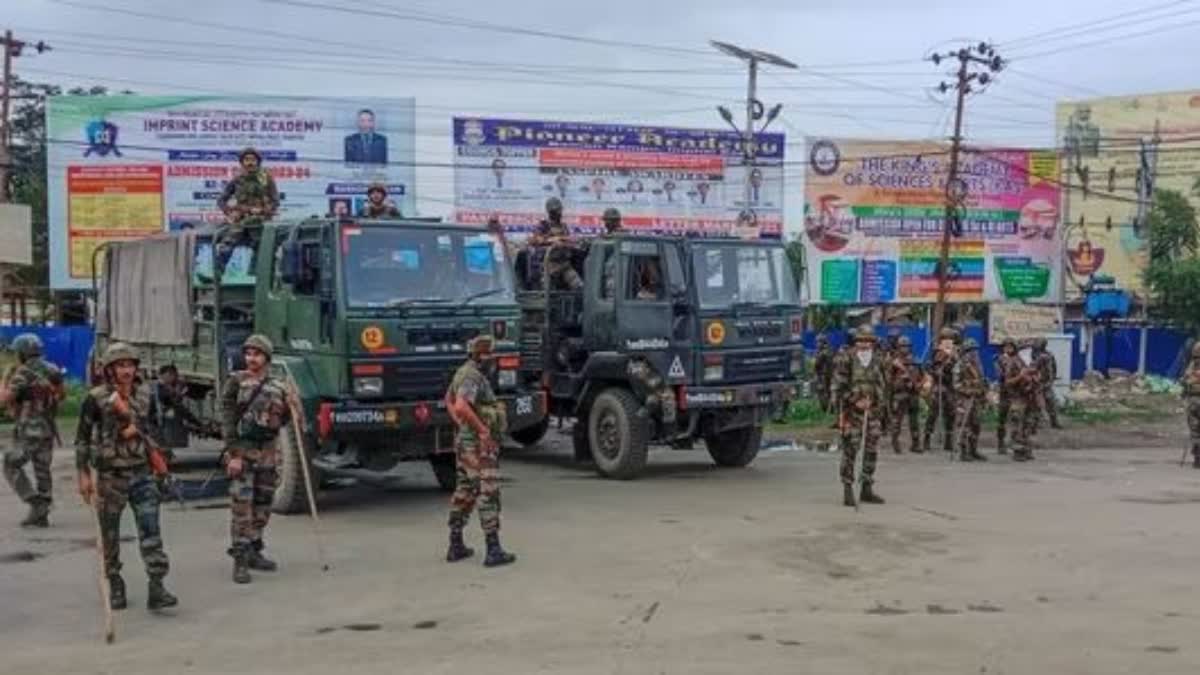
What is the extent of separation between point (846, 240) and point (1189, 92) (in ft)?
107

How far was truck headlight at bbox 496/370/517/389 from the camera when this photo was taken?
1220 cm

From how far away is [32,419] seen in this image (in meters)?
11.1

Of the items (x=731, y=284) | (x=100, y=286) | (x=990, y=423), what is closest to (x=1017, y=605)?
(x=731, y=284)

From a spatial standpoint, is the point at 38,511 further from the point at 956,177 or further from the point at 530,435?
the point at 956,177

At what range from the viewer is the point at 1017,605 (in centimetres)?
777

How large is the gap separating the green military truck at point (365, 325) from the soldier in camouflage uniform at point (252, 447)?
196 cm

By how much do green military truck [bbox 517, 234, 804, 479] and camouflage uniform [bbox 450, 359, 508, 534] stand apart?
452 cm

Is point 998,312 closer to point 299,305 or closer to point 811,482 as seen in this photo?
point 811,482

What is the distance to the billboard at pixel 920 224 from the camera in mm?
30062

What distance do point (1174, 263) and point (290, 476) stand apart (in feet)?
88.6

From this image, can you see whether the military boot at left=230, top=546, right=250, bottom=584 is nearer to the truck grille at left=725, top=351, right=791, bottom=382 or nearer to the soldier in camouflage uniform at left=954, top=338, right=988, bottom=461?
the truck grille at left=725, top=351, right=791, bottom=382

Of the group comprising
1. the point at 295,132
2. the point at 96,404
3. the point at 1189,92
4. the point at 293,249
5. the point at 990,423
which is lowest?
the point at 990,423

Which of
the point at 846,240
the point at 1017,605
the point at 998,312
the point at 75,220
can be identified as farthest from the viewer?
the point at 846,240

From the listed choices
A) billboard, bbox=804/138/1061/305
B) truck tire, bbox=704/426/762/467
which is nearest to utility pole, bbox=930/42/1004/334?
billboard, bbox=804/138/1061/305
